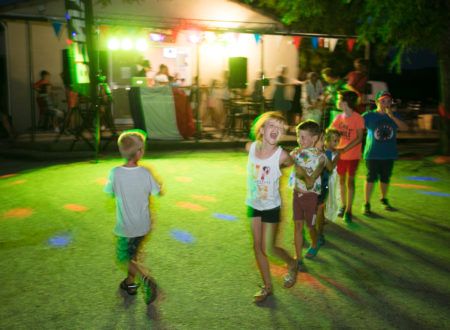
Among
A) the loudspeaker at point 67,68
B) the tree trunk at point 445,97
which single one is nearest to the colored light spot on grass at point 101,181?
the loudspeaker at point 67,68

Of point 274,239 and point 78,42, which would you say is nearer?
point 274,239

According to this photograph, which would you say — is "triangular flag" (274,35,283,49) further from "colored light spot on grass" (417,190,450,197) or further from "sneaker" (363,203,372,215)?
"sneaker" (363,203,372,215)

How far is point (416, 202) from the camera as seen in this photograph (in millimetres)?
8023

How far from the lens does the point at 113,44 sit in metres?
17.8

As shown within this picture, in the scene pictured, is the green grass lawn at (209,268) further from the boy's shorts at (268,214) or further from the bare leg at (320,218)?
the boy's shorts at (268,214)

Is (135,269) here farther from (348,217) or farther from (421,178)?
(421,178)

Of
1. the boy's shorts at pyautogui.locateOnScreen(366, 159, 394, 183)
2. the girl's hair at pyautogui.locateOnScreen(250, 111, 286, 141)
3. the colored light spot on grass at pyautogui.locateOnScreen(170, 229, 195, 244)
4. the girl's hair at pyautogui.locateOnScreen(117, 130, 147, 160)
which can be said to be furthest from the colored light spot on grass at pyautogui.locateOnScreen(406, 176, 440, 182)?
the girl's hair at pyautogui.locateOnScreen(117, 130, 147, 160)

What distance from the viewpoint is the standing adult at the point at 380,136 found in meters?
6.98

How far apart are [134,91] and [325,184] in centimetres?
960

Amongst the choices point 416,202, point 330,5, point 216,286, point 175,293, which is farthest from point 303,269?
point 330,5

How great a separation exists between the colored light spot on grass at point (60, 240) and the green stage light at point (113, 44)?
42.0 ft

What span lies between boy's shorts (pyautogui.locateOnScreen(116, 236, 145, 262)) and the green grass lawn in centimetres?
38

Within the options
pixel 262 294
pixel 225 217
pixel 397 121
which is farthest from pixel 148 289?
pixel 397 121

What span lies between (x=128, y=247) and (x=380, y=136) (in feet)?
13.6
